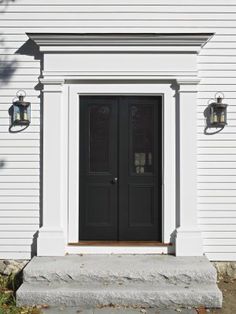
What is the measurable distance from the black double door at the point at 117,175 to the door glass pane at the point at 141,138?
0.05ft

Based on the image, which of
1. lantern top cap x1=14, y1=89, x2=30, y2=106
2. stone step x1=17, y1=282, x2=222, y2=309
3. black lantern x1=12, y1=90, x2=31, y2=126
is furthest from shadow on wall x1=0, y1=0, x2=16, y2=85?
stone step x1=17, y1=282, x2=222, y2=309

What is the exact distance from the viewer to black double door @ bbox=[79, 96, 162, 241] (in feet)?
21.8

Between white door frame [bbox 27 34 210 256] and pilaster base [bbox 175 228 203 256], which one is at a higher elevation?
white door frame [bbox 27 34 210 256]

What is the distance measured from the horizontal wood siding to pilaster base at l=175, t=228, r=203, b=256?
258 millimetres

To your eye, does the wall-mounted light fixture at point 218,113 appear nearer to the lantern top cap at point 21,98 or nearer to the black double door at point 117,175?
the black double door at point 117,175

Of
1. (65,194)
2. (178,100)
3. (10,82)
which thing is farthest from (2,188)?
(178,100)

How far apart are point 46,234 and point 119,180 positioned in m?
1.32

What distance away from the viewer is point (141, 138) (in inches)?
263

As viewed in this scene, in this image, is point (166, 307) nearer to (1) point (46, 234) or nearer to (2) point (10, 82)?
(1) point (46, 234)

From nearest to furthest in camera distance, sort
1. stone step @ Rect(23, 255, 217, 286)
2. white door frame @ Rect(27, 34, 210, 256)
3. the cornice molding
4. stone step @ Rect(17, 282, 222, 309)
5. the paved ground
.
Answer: the paved ground
stone step @ Rect(17, 282, 222, 309)
stone step @ Rect(23, 255, 217, 286)
the cornice molding
white door frame @ Rect(27, 34, 210, 256)

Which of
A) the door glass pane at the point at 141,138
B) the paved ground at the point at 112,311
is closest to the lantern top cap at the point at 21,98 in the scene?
the door glass pane at the point at 141,138

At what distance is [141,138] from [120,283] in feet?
7.12

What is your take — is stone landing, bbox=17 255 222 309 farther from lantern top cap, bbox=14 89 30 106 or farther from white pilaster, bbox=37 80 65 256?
lantern top cap, bbox=14 89 30 106

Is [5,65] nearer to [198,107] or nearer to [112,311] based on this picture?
[198,107]
